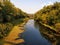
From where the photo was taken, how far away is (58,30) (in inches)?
2441

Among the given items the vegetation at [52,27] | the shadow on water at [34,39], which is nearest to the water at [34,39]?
the shadow on water at [34,39]

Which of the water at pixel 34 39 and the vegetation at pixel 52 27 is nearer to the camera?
the water at pixel 34 39

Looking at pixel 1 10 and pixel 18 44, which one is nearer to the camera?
pixel 18 44

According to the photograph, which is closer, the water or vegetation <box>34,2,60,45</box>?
the water

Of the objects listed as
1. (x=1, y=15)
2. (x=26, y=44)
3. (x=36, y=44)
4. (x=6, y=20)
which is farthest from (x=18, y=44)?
(x=6, y=20)

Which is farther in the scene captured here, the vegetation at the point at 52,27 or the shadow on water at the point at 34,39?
the vegetation at the point at 52,27

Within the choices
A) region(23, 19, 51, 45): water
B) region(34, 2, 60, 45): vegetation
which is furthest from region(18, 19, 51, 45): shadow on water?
A: region(34, 2, 60, 45): vegetation

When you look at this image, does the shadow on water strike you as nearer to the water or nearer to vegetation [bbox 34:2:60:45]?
the water

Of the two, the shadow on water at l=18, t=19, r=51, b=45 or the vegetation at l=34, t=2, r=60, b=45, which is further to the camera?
the vegetation at l=34, t=2, r=60, b=45

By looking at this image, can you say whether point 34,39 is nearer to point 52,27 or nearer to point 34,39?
point 34,39

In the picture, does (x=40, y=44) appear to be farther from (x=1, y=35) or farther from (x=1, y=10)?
(x=1, y=10)

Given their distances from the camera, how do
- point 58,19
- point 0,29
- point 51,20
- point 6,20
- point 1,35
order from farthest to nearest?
point 6,20 < point 51,20 < point 58,19 < point 0,29 < point 1,35

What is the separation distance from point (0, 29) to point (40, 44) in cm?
1548

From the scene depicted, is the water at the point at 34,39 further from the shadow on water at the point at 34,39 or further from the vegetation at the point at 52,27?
the vegetation at the point at 52,27
